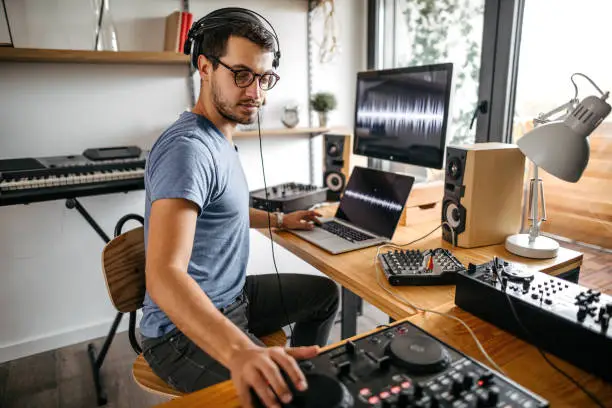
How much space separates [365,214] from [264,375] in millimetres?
1092

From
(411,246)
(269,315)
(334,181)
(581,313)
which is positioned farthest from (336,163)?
(581,313)

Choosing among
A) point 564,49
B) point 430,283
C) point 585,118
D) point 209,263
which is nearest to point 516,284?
point 430,283

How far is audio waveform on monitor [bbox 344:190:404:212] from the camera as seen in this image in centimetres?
155

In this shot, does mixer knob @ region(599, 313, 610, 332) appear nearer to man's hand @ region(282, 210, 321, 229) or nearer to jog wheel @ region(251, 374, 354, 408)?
jog wheel @ region(251, 374, 354, 408)

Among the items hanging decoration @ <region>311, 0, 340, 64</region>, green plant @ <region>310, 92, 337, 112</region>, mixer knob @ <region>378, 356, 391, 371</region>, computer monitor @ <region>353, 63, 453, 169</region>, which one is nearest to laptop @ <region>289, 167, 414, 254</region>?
computer monitor @ <region>353, 63, 453, 169</region>

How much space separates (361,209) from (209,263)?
27.7 inches

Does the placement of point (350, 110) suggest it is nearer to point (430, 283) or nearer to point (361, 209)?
point (361, 209)

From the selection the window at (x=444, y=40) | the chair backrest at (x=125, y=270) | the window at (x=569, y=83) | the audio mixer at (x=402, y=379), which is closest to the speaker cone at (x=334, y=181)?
the window at (x=444, y=40)

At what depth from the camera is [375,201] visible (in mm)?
1636

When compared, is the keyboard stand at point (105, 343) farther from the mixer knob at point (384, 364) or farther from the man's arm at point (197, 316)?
the mixer knob at point (384, 364)

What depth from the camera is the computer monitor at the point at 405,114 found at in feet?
5.00

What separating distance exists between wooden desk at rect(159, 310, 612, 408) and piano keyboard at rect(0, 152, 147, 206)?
140 centimetres

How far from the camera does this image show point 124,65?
2.25 m

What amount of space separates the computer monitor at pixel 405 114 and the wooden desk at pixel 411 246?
0.27m
